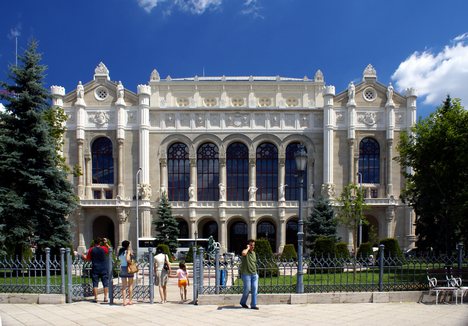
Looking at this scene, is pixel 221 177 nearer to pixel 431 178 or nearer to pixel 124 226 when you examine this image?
pixel 124 226

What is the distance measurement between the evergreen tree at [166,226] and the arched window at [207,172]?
502 cm

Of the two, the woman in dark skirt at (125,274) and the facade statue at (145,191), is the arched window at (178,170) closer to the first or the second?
the facade statue at (145,191)

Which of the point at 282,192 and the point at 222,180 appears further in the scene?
the point at 222,180

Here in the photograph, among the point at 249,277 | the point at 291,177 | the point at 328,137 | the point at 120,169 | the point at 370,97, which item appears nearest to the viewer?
the point at 249,277

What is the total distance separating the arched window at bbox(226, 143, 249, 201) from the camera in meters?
44.8

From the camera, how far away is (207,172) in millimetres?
45000

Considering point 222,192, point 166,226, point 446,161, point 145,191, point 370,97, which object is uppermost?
point 370,97

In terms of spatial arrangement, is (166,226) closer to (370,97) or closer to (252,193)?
(252,193)

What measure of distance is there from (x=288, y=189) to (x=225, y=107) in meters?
11.5

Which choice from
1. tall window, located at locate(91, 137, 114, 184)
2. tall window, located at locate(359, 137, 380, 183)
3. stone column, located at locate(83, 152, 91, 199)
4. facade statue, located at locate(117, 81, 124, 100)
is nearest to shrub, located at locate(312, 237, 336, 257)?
tall window, located at locate(359, 137, 380, 183)

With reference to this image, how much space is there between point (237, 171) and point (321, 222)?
11.3 metres

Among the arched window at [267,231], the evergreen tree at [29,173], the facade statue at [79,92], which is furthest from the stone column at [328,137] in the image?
the evergreen tree at [29,173]

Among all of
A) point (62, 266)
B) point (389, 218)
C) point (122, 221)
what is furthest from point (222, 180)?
point (62, 266)

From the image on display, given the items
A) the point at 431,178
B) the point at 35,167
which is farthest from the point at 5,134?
the point at 431,178
